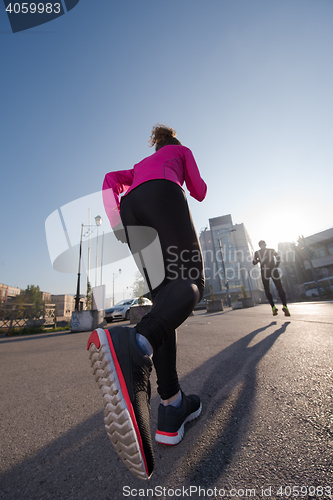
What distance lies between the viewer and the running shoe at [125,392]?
0.67 meters

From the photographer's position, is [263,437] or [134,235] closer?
[263,437]

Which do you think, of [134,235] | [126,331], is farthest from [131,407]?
[134,235]

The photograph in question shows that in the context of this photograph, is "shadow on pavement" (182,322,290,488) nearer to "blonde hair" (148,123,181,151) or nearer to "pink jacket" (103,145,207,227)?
"pink jacket" (103,145,207,227)

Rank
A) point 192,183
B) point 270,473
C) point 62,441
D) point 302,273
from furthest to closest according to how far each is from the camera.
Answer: point 302,273
point 192,183
point 62,441
point 270,473

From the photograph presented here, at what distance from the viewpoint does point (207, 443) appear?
90 centimetres

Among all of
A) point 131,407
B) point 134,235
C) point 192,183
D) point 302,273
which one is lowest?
point 131,407

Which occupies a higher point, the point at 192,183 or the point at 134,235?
the point at 192,183

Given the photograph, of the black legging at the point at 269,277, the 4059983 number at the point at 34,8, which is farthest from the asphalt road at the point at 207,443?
the 4059983 number at the point at 34,8

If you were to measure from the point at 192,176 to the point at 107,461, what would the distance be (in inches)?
60.1

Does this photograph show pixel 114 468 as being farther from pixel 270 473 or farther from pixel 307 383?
pixel 307 383

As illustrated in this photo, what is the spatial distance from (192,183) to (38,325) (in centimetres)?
1444

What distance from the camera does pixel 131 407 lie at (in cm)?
72

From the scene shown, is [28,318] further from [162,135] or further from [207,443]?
[207,443]

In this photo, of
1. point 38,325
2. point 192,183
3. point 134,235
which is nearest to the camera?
point 134,235
